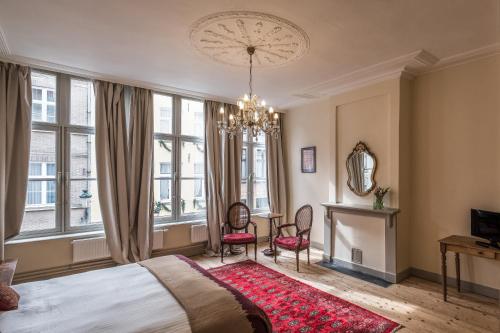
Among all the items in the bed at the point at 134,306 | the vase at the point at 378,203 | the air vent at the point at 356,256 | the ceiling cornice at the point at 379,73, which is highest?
the ceiling cornice at the point at 379,73

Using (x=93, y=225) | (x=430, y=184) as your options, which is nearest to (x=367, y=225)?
(x=430, y=184)

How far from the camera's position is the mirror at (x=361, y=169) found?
4039 millimetres

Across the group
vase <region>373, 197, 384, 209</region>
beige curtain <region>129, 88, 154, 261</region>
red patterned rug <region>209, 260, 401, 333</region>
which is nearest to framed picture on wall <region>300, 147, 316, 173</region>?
vase <region>373, 197, 384, 209</region>

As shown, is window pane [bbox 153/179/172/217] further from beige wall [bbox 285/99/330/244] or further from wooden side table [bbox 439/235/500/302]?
wooden side table [bbox 439/235/500/302]

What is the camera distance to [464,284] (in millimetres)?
3365

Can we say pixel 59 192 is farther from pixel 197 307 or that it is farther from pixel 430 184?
pixel 430 184

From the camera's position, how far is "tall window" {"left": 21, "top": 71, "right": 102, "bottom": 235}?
3717mm

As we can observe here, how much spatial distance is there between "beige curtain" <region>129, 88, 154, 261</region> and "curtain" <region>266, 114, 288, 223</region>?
8.08 ft

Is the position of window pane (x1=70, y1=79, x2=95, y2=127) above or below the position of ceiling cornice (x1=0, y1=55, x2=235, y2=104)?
below

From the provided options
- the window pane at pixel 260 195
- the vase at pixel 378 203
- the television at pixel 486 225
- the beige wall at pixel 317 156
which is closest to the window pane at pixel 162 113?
the window pane at pixel 260 195

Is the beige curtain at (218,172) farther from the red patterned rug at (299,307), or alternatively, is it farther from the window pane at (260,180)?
the red patterned rug at (299,307)

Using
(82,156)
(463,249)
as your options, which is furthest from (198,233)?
(463,249)

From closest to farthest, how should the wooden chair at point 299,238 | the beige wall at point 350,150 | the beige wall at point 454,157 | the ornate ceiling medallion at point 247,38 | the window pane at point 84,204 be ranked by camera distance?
the ornate ceiling medallion at point 247,38 < the beige wall at point 454,157 < the beige wall at point 350,150 < the window pane at point 84,204 < the wooden chair at point 299,238

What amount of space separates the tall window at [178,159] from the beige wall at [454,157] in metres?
3.54
